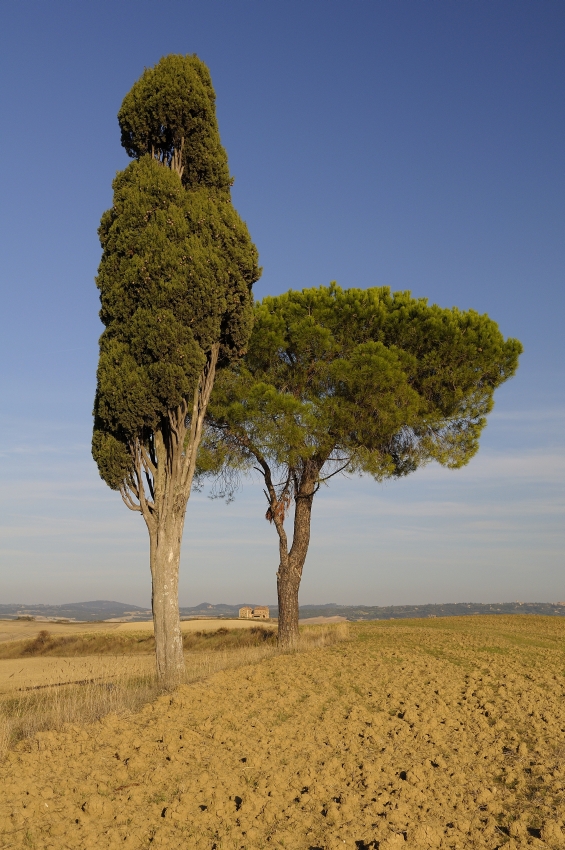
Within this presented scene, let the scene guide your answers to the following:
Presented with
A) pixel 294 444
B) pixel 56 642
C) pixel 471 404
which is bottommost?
pixel 56 642

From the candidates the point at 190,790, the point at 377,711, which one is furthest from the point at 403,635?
the point at 190,790

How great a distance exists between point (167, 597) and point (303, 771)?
6.42m

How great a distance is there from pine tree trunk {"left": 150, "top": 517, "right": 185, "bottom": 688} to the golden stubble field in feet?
4.92

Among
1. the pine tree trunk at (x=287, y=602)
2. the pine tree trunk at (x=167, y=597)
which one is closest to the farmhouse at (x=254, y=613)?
the pine tree trunk at (x=287, y=602)

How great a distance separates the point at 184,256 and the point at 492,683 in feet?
29.0

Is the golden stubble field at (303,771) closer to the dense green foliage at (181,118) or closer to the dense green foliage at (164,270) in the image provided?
the dense green foliage at (164,270)

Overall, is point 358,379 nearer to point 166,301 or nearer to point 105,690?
point 166,301

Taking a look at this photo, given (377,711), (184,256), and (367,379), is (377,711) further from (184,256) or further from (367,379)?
(367,379)

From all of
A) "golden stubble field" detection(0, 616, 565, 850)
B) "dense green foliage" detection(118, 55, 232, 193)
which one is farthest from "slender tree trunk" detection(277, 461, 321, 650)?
"dense green foliage" detection(118, 55, 232, 193)

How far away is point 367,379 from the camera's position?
16.4m

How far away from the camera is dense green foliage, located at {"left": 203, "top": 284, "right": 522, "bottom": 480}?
1652 centimetres

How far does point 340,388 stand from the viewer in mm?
17250

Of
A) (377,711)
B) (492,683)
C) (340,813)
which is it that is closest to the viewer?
(340,813)

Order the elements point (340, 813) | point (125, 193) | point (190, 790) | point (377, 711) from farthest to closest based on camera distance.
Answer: point (125, 193) < point (377, 711) < point (190, 790) < point (340, 813)
